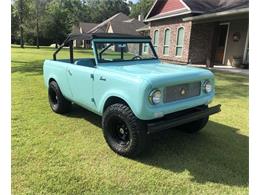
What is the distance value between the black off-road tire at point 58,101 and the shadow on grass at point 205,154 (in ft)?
3.12

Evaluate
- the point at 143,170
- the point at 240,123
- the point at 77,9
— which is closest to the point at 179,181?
the point at 143,170

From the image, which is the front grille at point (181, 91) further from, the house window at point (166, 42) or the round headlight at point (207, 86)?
the house window at point (166, 42)

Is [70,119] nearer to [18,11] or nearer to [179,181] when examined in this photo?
[179,181]

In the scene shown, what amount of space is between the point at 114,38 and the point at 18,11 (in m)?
47.2

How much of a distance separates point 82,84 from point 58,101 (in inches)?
52.3

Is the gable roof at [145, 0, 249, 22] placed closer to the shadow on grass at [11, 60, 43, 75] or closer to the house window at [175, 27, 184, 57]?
the house window at [175, 27, 184, 57]

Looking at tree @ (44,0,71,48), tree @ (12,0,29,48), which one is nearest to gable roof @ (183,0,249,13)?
tree @ (12,0,29,48)

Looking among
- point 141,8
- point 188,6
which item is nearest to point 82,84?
point 188,6

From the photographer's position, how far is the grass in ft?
10.4

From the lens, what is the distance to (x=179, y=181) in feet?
10.9

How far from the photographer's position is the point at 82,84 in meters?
4.65

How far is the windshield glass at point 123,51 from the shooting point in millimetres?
4718

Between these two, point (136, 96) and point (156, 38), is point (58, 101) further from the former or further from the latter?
point (156, 38)

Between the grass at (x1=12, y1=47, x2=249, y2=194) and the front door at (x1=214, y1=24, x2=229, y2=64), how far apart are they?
12.3 metres
